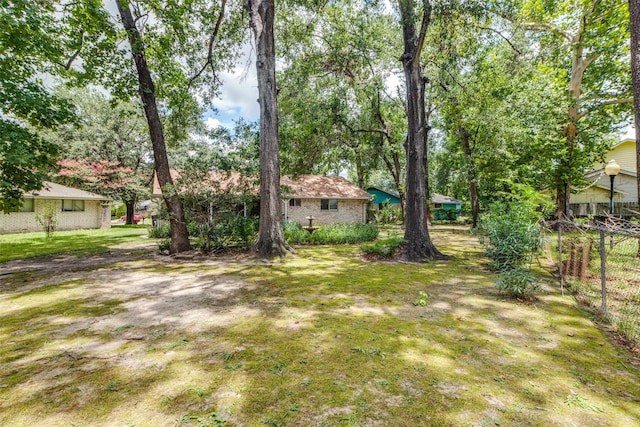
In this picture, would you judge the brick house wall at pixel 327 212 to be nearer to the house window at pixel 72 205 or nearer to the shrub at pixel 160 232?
the shrub at pixel 160 232

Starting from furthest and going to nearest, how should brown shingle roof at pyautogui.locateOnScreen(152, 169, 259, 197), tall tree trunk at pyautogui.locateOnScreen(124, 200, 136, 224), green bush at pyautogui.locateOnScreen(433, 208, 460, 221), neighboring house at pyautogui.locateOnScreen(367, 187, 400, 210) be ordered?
green bush at pyautogui.locateOnScreen(433, 208, 460, 221)
neighboring house at pyautogui.locateOnScreen(367, 187, 400, 210)
tall tree trunk at pyautogui.locateOnScreen(124, 200, 136, 224)
brown shingle roof at pyautogui.locateOnScreen(152, 169, 259, 197)

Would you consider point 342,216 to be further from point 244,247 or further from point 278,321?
point 278,321

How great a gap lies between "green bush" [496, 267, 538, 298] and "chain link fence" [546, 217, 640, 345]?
0.87m

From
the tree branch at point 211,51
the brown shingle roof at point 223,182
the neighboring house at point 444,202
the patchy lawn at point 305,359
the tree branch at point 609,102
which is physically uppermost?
the tree branch at point 211,51

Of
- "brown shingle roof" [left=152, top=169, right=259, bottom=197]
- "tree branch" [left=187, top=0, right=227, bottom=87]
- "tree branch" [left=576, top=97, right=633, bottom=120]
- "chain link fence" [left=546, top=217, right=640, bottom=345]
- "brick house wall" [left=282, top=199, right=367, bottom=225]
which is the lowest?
"chain link fence" [left=546, top=217, right=640, bottom=345]

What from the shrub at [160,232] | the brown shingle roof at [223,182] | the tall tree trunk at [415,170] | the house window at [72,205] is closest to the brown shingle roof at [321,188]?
the shrub at [160,232]

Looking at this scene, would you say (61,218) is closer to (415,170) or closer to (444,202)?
(415,170)

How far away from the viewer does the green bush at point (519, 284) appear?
496 centimetres

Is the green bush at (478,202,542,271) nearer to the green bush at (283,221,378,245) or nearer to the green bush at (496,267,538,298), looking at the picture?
the green bush at (496,267,538,298)

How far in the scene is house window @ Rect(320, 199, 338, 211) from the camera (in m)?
22.2

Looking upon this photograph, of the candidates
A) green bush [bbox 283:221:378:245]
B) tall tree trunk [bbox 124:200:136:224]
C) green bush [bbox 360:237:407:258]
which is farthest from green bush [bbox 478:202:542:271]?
tall tree trunk [bbox 124:200:136:224]

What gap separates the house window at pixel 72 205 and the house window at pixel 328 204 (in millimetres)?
17296

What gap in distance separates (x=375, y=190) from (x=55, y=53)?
1102 inches

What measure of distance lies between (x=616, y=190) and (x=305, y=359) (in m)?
25.1
